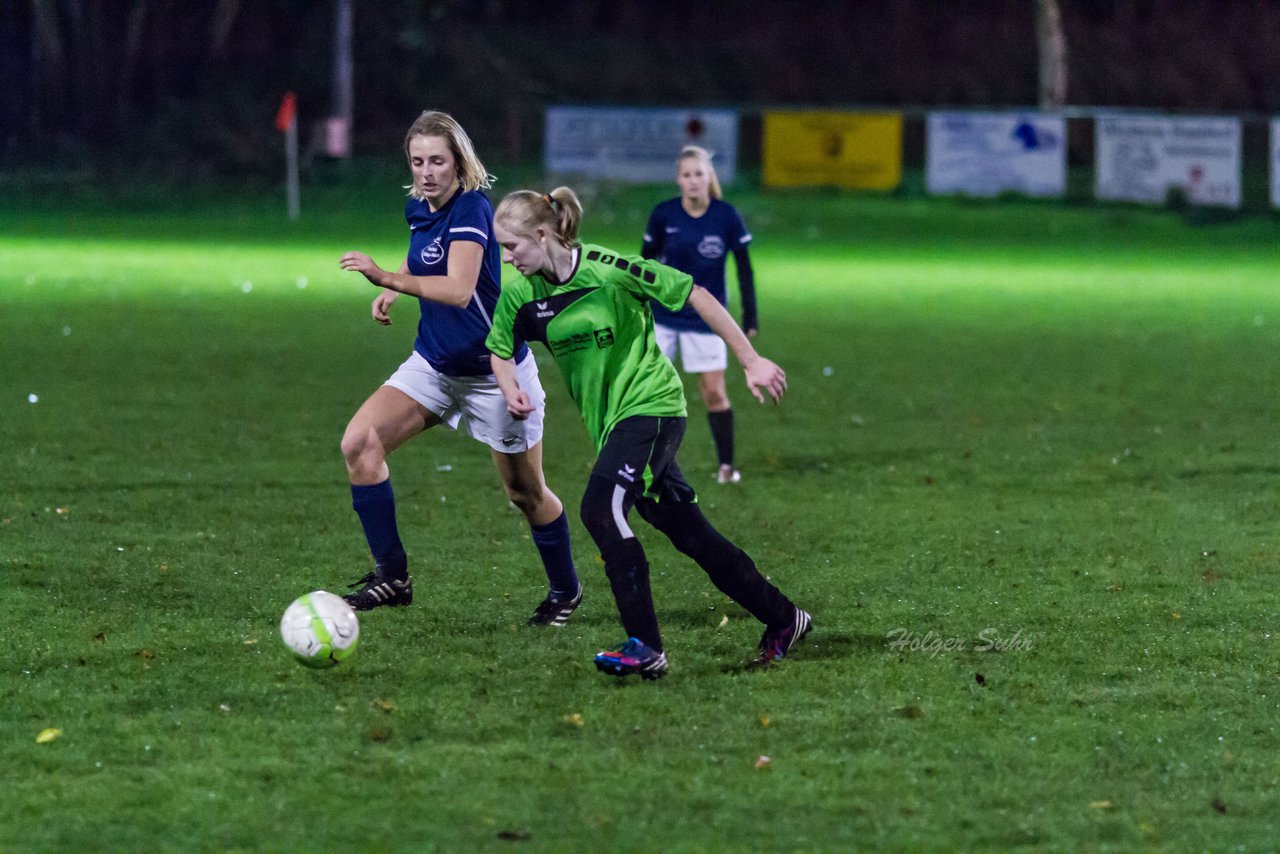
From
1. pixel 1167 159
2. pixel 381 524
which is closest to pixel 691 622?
pixel 381 524

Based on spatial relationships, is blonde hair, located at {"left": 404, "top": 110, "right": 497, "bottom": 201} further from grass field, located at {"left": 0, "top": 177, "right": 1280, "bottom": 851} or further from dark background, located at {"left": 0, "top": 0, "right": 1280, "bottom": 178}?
dark background, located at {"left": 0, "top": 0, "right": 1280, "bottom": 178}

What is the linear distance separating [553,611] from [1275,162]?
27733 millimetres

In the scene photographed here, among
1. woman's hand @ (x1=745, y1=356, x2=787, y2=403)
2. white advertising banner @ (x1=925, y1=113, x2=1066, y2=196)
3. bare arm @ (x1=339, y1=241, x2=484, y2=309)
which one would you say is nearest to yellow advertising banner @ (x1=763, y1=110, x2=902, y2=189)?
white advertising banner @ (x1=925, y1=113, x2=1066, y2=196)

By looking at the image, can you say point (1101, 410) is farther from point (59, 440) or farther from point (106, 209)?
point (106, 209)

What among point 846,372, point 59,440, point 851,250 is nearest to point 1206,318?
→ point 846,372

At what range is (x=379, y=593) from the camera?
745 cm

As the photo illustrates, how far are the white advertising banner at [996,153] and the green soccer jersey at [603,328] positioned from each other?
3011 cm

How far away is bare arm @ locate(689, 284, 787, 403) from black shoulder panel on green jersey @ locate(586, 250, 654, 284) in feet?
0.60

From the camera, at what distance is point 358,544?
8891mm

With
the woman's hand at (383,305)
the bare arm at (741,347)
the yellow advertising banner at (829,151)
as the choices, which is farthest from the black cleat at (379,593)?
the yellow advertising banner at (829,151)

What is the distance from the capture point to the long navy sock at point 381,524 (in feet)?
24.4

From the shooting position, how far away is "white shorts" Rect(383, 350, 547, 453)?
7312 millimetres

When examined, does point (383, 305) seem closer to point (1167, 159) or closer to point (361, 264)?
point (361, 264)

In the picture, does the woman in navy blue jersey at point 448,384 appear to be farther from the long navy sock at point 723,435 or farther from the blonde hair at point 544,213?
the long navy sock at point 723,435
